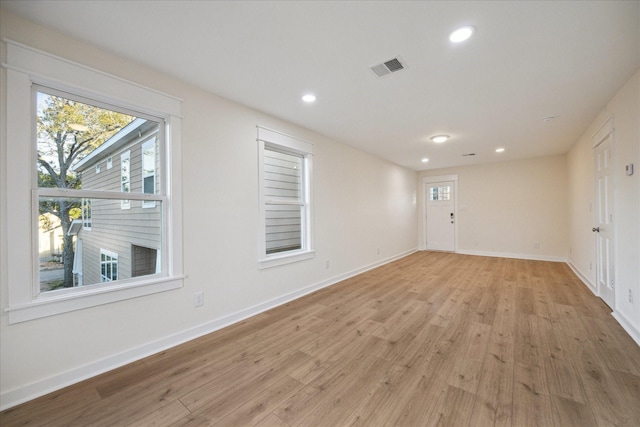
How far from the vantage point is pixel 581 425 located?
1432 millimetres

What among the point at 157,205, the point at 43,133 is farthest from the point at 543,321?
the point at 43,133

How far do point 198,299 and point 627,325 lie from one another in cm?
422

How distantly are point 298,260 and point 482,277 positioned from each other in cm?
340

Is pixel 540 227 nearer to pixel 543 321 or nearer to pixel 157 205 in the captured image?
pixel 543 321

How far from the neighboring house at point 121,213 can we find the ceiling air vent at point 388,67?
2098mm

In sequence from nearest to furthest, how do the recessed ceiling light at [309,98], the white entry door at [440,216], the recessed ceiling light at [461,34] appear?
the recessed ceiling light at [461,34] < the recessed ceiling light at [309,98] < the white entry door at [440,216]

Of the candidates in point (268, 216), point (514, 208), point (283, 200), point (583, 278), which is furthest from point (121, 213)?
point (514, 208)

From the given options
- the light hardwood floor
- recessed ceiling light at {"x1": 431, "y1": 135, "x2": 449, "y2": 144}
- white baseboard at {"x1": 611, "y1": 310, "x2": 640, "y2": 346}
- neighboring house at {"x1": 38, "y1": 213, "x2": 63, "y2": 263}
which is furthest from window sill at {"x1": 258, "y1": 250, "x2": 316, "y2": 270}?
white baseboard at {"x1": 611, "y1": 310, "x2": 640, "y2": 346}

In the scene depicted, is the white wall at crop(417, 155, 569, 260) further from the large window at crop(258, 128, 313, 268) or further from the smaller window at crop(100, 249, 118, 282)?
the smaller window at crop(100, 249, 118, 282)

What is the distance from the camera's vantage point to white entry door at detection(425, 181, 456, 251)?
732 centimetres

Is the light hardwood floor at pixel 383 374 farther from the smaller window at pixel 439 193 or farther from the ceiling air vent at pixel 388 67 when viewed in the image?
the smaller window at pixel 439 193

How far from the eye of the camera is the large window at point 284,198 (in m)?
3.28

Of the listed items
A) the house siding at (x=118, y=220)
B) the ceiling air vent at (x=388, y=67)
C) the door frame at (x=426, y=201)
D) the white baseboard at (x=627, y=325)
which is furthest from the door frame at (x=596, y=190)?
the house siding at (x=118, y=220)

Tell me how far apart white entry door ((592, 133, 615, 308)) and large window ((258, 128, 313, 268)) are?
144 inches
